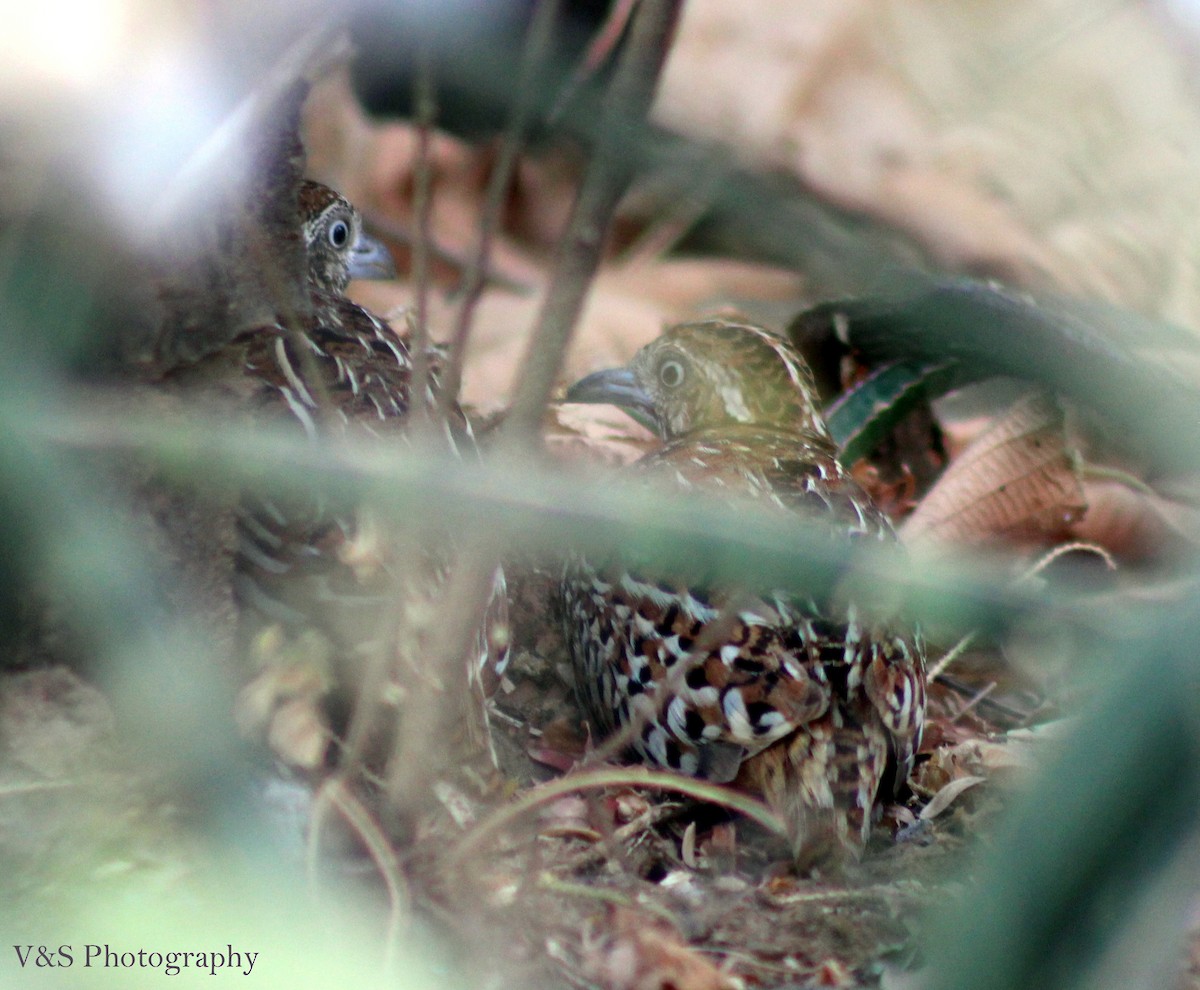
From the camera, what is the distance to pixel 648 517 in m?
1.20

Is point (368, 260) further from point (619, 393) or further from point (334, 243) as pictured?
point (619, 393)

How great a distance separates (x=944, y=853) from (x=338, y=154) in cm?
581

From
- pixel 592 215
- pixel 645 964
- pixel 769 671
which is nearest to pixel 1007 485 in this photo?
pixel 769 671

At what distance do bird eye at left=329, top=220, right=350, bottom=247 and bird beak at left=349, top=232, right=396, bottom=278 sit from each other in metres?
0.05

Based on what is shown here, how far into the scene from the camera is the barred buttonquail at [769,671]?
2.97 metres

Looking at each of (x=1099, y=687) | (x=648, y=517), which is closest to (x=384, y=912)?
(x=648, y=517)

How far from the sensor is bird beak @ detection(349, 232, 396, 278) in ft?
12.1

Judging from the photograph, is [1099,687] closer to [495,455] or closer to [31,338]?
[495,455]

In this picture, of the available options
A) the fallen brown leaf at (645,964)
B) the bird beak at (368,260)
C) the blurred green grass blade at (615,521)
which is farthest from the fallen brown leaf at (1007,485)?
the blurred green grass blade at (615,521)

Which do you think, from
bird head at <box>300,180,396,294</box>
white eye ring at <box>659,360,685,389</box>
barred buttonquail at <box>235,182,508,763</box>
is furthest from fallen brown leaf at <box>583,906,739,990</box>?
white eye ring at <box>659,360,685,389</box>

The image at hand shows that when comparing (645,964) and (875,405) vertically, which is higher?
(645,964)

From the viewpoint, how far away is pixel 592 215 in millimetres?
1549

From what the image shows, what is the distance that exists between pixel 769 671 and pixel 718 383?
3.93 feet

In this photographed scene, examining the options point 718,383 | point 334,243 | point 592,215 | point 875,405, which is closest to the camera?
point 592,215
